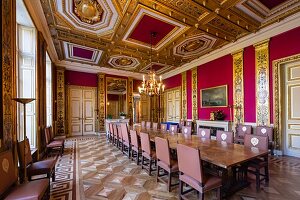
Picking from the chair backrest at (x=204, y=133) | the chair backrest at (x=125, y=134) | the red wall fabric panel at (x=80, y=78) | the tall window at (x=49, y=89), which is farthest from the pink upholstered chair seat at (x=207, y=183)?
the red wall fabric panel at (x=80, y=78)

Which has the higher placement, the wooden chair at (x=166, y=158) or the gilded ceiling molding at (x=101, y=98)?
the gilded ceiling molding at (x=101, y=98)

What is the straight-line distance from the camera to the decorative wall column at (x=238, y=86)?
5.74 m

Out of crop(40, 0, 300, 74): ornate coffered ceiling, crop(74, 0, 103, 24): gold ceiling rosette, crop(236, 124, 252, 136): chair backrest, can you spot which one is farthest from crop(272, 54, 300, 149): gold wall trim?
crop(74, 0, 103, 24): gold ceiling rosette

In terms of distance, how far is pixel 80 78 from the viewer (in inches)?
353

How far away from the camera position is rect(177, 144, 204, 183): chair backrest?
189 centimetres

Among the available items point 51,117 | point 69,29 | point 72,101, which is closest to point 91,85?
point 72,101

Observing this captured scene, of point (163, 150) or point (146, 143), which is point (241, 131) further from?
point (163, 150)

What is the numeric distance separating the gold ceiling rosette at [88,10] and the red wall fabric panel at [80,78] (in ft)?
16.2

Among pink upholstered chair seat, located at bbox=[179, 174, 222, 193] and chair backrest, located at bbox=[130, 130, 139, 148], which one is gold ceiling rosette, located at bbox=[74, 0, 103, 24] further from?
pink upholstered chair seat, located at bbox=[179, 174, 222, 193]

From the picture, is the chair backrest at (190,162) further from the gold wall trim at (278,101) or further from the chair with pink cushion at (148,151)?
the gold wall trim at (278,101)

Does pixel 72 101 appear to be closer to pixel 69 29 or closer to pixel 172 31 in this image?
pixel 69 29

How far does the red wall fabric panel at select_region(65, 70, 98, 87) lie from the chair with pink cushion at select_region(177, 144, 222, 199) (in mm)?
8197

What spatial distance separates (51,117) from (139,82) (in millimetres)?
5760

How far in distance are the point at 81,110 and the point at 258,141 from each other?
→ 27.9 feet
